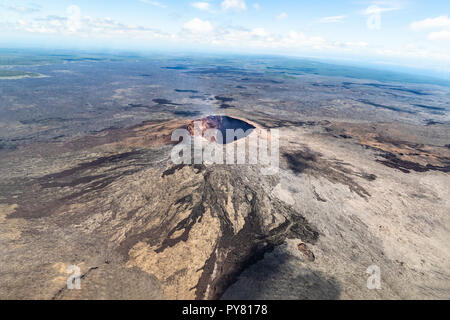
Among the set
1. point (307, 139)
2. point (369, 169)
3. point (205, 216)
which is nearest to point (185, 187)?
point (205, 216)

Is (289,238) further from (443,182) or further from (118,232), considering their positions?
(443,182)

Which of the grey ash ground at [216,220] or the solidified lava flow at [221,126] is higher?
the solidified lava flow at [221,126]

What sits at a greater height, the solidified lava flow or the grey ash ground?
the solidified lava flow

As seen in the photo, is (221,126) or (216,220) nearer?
(216,220)

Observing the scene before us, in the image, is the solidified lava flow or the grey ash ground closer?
the grey ash ground

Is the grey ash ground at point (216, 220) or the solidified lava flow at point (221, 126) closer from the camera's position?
the grey ash ground at point (216, 220)

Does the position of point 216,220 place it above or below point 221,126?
below
